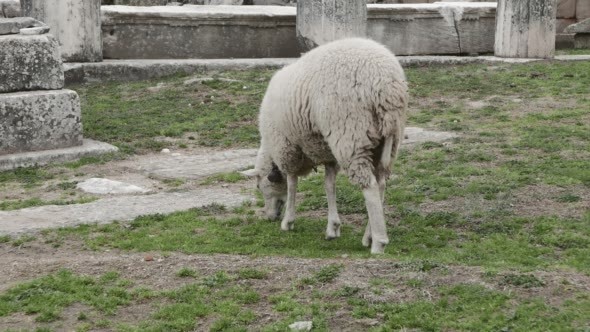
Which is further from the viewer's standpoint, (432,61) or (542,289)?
(432,61)

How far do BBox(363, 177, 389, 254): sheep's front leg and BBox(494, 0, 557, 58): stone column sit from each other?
9.85 meters

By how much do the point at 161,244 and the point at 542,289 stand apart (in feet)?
10.1

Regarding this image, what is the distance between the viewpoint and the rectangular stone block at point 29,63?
10195mm

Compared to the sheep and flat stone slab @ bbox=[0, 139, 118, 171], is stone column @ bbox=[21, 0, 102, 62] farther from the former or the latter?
the sheep

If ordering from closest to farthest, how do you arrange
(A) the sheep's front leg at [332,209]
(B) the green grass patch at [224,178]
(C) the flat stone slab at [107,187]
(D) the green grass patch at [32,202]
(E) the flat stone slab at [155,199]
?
(A) the sheep's front leg at [332,209] → (E) the flat stone slab at [155,199] → (D) the green grass patch at [32,202] → (C) the flat stone slab at [107,187] → (B) the green grass patch at [224,178]

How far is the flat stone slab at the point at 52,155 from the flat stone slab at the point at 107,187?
3.28 ft

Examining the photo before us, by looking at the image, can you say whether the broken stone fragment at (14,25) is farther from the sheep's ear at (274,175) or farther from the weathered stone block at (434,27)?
the weathered stone block at (434,27)

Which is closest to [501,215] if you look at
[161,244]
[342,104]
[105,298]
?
[342,104]

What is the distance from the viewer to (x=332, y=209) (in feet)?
25.1

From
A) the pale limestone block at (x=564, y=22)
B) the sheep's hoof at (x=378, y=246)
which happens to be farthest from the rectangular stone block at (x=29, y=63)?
the pale limestone block at (x=564, y=22)

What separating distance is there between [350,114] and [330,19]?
8.40m

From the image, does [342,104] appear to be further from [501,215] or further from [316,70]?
[501,215]

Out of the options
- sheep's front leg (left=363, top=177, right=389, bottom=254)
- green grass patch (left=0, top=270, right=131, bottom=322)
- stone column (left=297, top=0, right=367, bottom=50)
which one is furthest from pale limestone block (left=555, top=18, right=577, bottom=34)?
green grass patch (left=0, top=270, right=131, bottom=322)

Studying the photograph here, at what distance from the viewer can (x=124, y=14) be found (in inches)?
578
